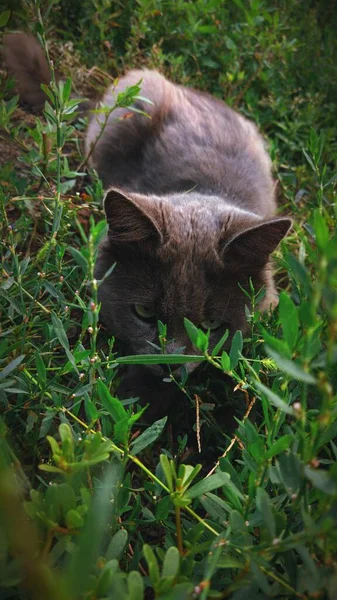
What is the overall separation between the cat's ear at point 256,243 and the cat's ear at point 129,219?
0.82 feet

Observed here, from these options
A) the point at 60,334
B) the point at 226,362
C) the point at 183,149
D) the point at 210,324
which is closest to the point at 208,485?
the point at 226,362

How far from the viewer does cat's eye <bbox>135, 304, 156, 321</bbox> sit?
1.75 metres

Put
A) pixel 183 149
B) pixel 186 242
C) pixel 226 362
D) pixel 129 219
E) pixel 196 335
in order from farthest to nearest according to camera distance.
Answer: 1. pixel 183 149
2. pixel 186 242
3. pixel 129 219
4. pixel 226 362
5. pixel 196 335

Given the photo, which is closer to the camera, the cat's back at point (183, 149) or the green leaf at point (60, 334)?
the green leaf at point (60, 334)

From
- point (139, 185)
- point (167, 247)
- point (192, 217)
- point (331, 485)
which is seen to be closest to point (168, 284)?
point (167, 247)

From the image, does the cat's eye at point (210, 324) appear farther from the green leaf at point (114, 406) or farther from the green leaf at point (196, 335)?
the green leaf at point (114, 406)

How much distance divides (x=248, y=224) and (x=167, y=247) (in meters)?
0.29

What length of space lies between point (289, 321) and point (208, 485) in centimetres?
35

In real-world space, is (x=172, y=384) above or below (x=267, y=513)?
below

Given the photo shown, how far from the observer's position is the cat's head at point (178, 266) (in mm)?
1657

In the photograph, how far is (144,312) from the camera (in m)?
1.78

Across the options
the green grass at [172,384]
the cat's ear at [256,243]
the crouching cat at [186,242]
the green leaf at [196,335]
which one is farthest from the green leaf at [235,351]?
the cat's ear at [256,243]

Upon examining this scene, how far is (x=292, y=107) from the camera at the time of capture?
312 cm

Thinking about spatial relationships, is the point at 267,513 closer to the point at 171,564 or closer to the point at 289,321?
the point at 171,564
